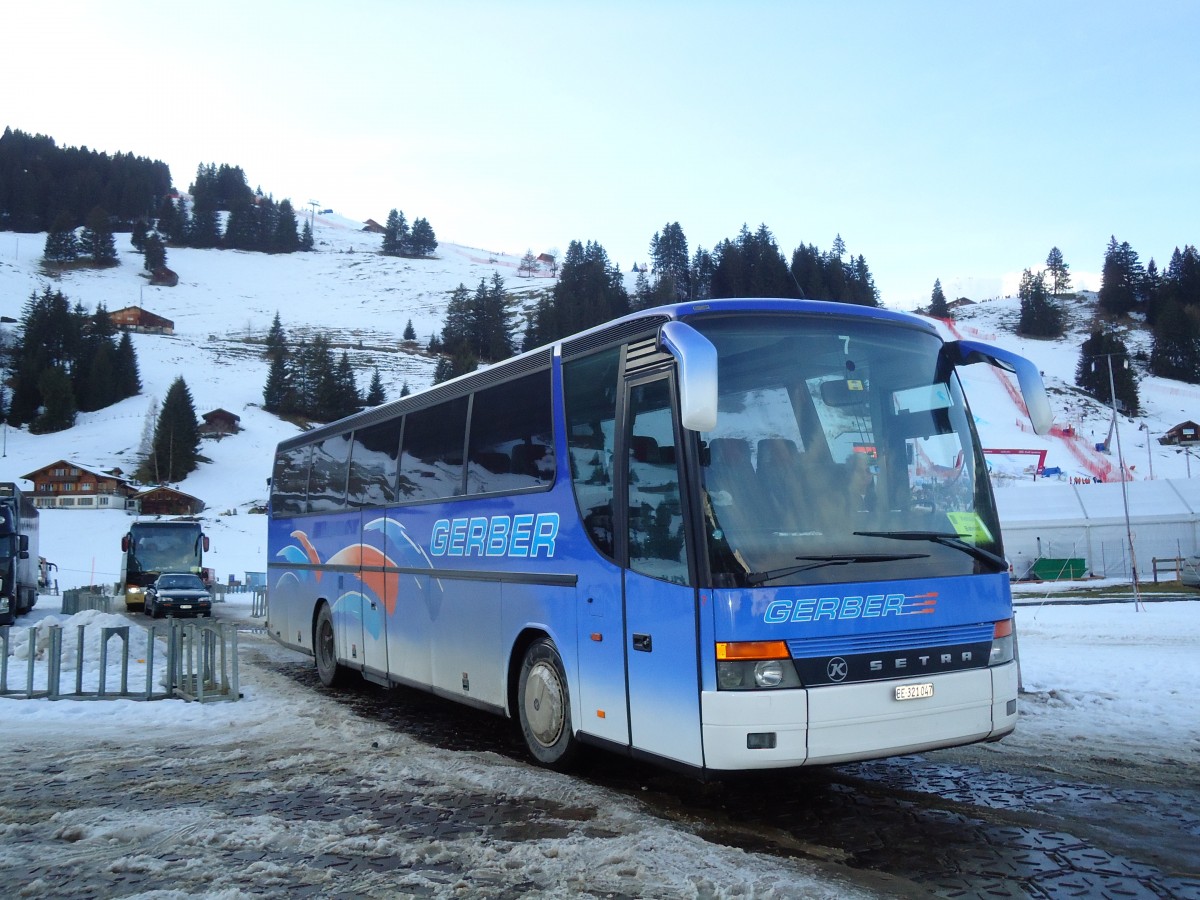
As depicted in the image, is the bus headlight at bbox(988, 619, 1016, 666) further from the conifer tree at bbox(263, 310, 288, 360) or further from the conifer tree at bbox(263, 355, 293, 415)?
the conifer tree at bbox(263, 310, 288, 360)

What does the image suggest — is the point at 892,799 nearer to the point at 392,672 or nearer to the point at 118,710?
the point at 392,672

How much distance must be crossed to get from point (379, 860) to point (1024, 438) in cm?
9051

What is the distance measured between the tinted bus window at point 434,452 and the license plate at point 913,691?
4.79 metres

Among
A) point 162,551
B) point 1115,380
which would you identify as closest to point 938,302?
point 1115,380

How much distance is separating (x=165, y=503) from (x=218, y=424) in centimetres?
2659

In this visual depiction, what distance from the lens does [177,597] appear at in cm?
2962

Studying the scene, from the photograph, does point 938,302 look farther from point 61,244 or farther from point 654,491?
point 654,491

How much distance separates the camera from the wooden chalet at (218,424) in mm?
102938

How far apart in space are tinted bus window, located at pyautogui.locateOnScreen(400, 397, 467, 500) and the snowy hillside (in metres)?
19.1

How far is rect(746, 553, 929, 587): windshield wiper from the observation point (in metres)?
5.79

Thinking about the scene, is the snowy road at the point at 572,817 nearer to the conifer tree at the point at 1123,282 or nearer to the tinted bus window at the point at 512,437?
the tinted bus window at the point at 512,437

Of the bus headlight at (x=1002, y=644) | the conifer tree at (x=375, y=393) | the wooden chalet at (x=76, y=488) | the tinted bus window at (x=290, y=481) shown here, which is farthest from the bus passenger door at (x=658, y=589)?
the conifer tree at (x=375, y=393)

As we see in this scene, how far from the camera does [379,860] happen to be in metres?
5.43

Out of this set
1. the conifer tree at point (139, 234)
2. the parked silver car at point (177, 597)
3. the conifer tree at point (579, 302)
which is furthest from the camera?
the conifer tree at point (139, 234)
